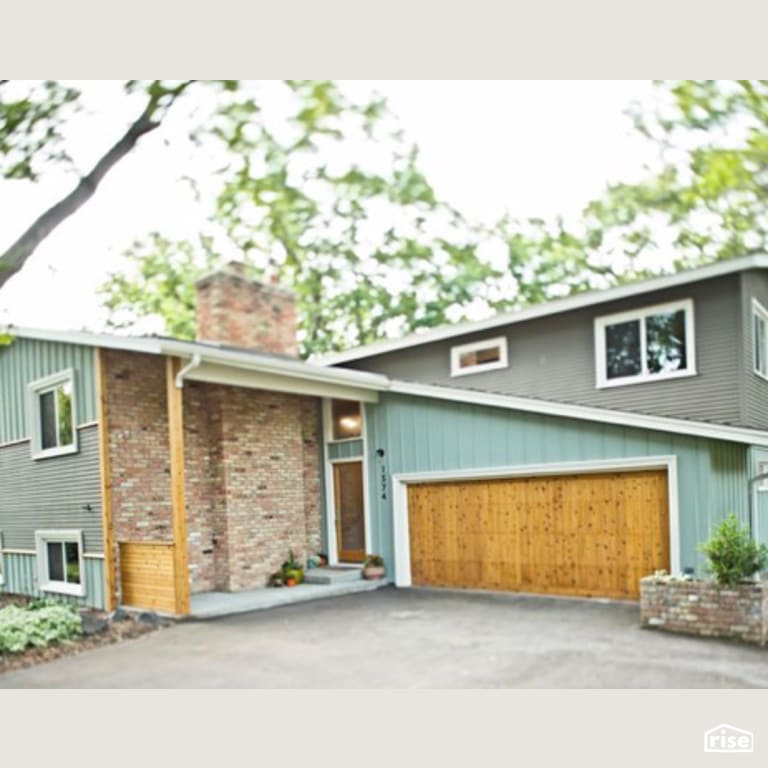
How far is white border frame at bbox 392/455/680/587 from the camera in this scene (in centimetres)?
735

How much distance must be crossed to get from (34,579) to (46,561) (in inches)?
12.7

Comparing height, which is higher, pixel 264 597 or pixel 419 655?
pixel 419 655

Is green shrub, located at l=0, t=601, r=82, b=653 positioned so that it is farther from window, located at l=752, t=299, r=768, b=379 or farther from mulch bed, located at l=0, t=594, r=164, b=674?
window, located at l=752, t=299, r=768, b=379

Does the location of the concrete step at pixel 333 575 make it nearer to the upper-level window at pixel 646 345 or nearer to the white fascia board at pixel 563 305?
the white fascia board at pixel 563 305

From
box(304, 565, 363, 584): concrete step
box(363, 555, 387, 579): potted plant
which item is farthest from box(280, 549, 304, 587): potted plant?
box(363, 555, 387, 579): potted plant

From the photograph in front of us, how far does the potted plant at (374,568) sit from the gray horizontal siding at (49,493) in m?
3.27

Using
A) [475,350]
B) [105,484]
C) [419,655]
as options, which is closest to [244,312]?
[475,350]

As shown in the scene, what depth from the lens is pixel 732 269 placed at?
7715 mm

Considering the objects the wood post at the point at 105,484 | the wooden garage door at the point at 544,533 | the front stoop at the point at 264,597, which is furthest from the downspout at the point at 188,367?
the wooden garage door at the point at 544,533

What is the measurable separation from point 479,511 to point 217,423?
337cm

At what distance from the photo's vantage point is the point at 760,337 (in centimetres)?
850

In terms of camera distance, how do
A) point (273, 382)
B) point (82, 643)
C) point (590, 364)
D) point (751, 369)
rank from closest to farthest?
point (82, 643), point (751, 369), point (273, 382), point (590, 364)

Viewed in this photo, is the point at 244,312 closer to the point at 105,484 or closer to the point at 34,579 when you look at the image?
the point at 105,484
